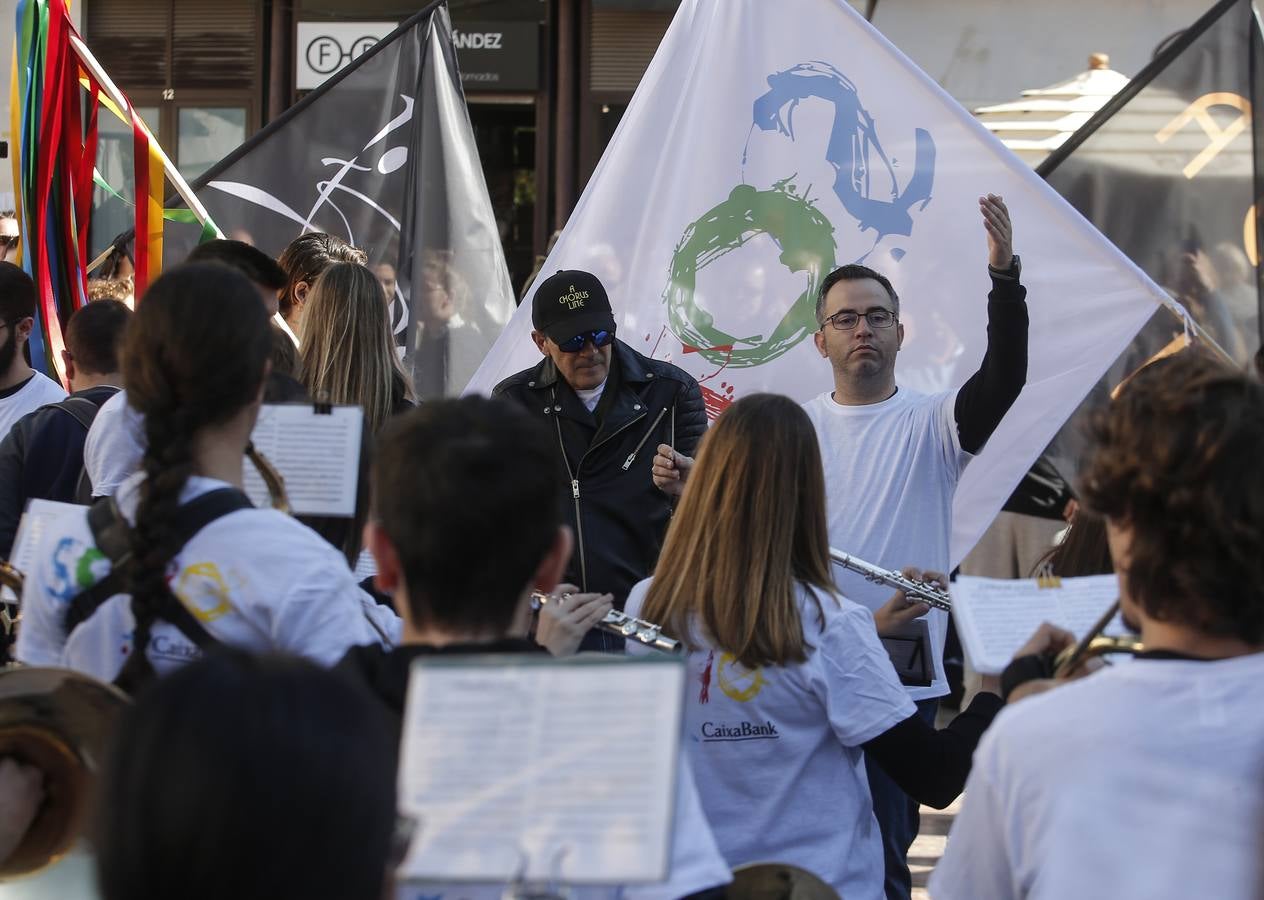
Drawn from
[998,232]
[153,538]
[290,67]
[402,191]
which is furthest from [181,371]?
[290,67]

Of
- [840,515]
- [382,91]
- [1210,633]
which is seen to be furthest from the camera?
[382,91]

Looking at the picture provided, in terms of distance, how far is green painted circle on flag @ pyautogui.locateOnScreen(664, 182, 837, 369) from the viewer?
499 cm

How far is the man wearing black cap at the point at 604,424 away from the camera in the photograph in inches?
170

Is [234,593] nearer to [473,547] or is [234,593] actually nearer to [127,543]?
[127,543]

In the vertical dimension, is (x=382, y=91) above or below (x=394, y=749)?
above

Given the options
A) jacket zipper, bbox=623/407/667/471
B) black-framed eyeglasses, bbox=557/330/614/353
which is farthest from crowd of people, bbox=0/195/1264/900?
jacket zipper, bbox=623/407/667/471

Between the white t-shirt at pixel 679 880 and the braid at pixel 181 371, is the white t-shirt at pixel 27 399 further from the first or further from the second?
the white t-shirt at pixel 679 880

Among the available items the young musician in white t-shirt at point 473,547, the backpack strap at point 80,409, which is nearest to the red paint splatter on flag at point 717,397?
the backpack strap at point 80,409

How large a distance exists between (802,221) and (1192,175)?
131 cm

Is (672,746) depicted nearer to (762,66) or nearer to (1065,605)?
(1065,605)

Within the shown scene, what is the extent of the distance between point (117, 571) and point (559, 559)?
26.7 inches

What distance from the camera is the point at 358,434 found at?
262 cm

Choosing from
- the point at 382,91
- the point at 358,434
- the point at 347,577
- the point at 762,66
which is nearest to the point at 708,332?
the point at 762,66

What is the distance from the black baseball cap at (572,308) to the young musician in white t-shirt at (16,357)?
147 cm
